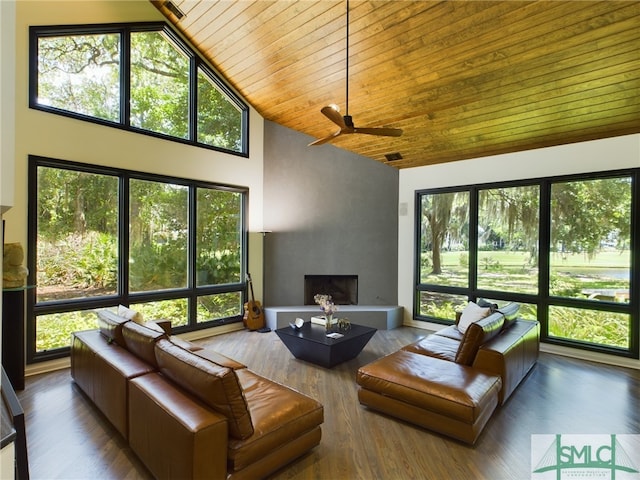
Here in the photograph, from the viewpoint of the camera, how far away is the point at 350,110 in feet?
16.6

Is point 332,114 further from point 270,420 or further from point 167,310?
point 167,310

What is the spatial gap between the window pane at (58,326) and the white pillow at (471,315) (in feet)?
15.5

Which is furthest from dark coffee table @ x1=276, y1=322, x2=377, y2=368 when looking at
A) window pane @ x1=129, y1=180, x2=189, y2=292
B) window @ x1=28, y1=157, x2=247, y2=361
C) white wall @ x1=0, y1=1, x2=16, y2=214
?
white wall @ x1=0, y1=1, x2=16, y2=214

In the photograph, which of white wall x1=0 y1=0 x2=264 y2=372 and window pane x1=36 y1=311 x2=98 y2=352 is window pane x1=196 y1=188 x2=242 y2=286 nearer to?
white wall x1=0 y1=0 x2=264 y2=372

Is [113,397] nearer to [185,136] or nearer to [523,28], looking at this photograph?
[185,136]

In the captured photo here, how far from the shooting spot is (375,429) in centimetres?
286

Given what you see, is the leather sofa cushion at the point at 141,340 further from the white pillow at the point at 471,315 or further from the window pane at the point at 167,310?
the white pillow at the point at 471,315

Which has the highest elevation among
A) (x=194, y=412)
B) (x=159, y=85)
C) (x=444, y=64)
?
(x=159, y=85)

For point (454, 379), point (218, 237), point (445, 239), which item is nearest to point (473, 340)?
point (454, 379)

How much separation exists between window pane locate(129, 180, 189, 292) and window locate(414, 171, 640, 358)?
4173 mm

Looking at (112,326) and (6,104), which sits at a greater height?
(6,104)

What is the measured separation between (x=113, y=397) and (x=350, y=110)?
4491 millimetres

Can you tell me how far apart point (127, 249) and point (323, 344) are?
118 inches

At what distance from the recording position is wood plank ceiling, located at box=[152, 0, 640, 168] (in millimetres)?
3158
